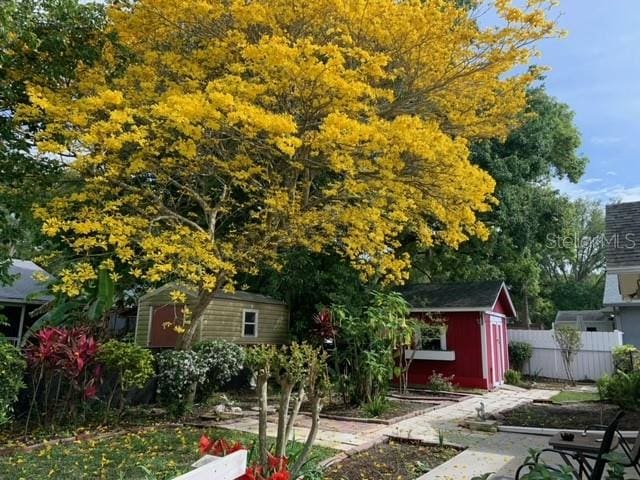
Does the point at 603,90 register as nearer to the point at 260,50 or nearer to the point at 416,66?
the point at 416,66

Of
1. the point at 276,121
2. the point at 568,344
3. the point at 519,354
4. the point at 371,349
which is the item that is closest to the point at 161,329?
the point at 371,349

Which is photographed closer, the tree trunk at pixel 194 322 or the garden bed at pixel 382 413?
the garden bed at pixel 382 413

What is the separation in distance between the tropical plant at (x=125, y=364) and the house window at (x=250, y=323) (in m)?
5.80

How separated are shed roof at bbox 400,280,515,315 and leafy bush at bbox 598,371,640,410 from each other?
4.35 meters

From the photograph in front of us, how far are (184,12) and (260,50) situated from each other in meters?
2.07

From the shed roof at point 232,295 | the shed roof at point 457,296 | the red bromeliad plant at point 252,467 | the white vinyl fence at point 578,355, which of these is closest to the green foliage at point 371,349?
the shed roof at point 232,295

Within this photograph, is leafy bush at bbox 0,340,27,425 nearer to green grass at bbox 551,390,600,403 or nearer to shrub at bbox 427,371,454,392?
shrub at bbox 427,371,454,392

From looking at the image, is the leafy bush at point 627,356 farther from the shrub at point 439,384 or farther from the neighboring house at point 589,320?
the neighboring house at point 589,320

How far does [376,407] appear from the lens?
873 cm

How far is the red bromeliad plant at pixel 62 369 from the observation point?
698cm

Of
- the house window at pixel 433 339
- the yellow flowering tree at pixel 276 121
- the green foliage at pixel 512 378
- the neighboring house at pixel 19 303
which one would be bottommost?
the green foliage at pixel 512 378

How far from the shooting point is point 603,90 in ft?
36.8

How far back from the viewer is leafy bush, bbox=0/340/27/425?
5883mm

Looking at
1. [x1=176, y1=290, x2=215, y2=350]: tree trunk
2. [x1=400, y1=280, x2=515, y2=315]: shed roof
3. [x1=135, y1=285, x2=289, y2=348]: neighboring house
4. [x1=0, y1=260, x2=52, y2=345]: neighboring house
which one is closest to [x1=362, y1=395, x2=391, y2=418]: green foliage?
[x1=176, y1=290, x2=215, y2=350]: tree trunk
